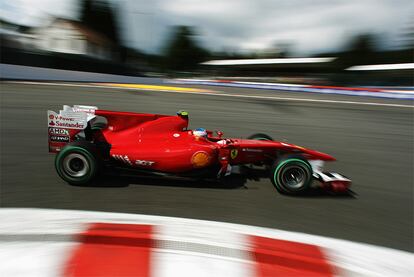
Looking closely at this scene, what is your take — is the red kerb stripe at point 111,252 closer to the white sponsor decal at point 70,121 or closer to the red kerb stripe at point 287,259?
the red kerb stripe at point 287,259

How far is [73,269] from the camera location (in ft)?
6.07

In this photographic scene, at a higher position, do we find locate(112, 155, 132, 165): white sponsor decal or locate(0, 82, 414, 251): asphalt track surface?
locate(112, 155, 132, 165): white sponsor decal

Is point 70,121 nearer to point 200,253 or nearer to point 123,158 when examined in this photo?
point 123,158

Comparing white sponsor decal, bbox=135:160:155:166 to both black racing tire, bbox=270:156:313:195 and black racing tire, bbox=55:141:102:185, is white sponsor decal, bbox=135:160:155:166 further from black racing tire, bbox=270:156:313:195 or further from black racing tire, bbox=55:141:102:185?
black racing tire, bbox=270:156:313:195

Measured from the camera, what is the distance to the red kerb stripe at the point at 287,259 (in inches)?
79.8

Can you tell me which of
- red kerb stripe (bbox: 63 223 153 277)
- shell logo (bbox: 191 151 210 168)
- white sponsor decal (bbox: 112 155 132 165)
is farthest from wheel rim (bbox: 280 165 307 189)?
red kerb stripe (bbox: 63 223 153 277)

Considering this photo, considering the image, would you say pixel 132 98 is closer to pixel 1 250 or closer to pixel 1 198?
pixel 1 198

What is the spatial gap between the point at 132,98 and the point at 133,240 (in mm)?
9913

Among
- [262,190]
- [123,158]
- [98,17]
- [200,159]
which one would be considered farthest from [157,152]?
[98,17]

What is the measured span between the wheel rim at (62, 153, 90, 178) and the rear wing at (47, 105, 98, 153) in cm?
33

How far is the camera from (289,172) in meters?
3.81

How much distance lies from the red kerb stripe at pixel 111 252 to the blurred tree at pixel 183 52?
194 feet

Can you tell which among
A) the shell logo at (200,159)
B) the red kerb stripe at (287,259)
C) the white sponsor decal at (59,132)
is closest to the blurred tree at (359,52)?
the shell logo at (200,159)

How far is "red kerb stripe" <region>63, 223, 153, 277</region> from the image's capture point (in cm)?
186
